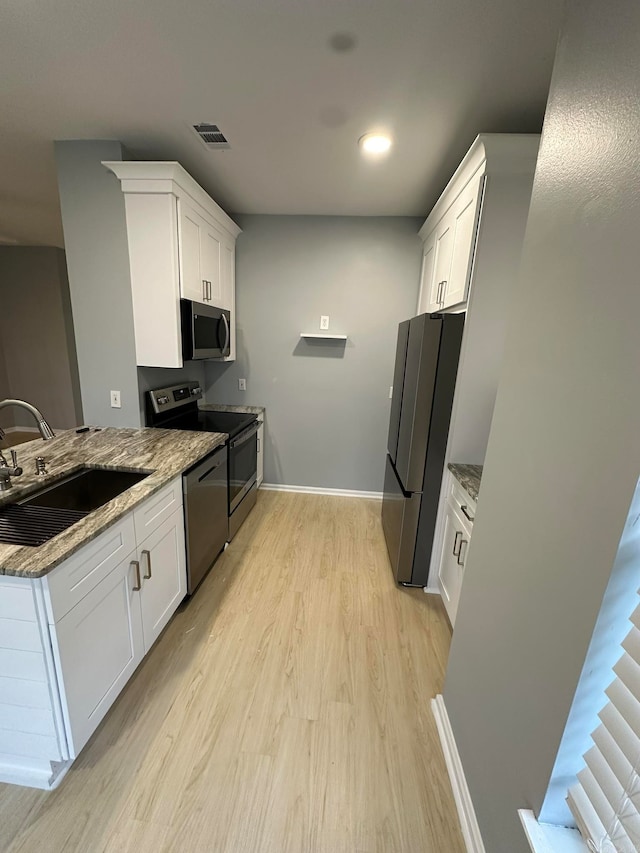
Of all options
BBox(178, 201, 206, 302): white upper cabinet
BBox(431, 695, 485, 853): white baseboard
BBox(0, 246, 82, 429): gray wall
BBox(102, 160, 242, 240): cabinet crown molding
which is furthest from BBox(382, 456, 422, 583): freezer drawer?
BBox(0, 246, 82, 429): gray wall

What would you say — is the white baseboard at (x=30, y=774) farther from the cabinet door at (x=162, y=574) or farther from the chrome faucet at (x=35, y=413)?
the chrome faucet at (x=35, y=413)

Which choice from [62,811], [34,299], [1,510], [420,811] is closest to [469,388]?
[420,811]

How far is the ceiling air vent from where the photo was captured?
188cm

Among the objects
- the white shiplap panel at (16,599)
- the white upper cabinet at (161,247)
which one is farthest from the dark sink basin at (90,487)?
the white upper cabinet at (161,247)

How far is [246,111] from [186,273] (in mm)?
968

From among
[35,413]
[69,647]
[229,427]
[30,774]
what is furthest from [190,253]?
[30,774]

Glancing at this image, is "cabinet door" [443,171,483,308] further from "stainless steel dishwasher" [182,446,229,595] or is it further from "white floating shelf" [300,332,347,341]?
"stainless steel dishwasher" [182,446,229,595]

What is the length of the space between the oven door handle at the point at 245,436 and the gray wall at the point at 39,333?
3557mm

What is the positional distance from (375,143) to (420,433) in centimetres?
169

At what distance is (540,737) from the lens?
0.78 m

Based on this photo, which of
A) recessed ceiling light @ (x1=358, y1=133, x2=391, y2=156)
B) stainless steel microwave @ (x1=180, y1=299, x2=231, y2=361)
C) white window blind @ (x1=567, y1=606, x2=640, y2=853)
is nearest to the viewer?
white window blind @ (x1=567, y1=606, x2=640, y2=853)

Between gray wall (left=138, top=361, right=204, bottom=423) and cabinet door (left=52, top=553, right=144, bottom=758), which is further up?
gray wall (left=138, top=361, right=204, bottom=423)

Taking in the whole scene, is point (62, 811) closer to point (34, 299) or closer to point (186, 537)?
point (186, 537)

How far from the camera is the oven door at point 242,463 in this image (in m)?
2.56
